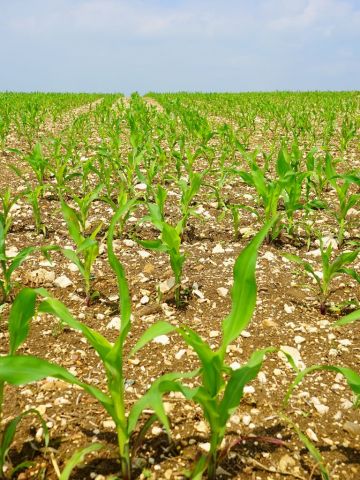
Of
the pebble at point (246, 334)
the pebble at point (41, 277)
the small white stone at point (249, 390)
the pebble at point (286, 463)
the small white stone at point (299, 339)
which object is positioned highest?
the pebble at point (41, 277)

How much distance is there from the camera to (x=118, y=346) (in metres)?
1.32

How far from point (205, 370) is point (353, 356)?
1196 millimetres

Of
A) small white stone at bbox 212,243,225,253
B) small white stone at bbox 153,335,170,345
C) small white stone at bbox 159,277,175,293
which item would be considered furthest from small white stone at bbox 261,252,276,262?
small white stone at bbox 153,335,170,345

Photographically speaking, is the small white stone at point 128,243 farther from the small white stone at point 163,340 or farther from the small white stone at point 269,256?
the small white stone at point 163,340

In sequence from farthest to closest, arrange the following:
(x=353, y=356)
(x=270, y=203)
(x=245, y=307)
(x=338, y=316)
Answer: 1. (x=270, y=203)
2. (x=338, y=316)
3. (x=353, y=356)
4. (x=245, y=307)

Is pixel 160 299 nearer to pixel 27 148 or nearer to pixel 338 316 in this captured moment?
pixel 338 316

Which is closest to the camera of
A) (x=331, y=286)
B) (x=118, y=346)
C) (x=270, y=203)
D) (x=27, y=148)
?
(x=118, y=346)

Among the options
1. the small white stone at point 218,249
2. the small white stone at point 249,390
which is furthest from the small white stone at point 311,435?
the small white stone at point 218,249

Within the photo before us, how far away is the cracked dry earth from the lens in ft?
5.14

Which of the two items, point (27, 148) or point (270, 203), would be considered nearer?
point (270, 203)

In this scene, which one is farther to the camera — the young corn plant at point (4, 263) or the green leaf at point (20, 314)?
the young corn plant at point (4, 263)

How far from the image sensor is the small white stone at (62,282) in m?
2.82

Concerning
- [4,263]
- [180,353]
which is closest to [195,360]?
[180,353]

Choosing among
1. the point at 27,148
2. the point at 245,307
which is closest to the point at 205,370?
the point at 245,307
